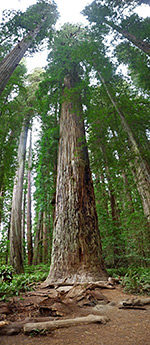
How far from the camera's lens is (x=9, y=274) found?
4262 millimetres

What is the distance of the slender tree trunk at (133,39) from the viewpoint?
243 inches

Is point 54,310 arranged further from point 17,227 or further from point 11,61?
point 17,227

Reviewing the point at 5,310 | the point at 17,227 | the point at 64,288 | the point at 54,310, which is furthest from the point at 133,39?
the point at 17,227

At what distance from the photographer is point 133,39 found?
651cm

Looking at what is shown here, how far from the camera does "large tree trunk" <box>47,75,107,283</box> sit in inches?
148

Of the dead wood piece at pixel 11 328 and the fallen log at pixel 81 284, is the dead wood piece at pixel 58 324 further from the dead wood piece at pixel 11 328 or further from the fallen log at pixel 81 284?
the fallen log at pixel 81 284

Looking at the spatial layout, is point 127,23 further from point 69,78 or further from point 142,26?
point 69,78

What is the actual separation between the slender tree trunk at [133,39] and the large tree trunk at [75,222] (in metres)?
2.98

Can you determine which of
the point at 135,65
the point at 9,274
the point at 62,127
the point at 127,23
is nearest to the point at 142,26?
the point at 127,23

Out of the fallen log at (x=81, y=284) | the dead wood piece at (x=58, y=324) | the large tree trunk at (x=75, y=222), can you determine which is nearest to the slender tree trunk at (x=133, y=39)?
the large tree trunk at (x=75, y=222)

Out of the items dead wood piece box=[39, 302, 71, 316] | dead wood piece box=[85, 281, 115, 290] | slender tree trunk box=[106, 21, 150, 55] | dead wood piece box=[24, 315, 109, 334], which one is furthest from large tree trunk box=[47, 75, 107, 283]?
slender tree trunk box=[106, 21, 150, 55]

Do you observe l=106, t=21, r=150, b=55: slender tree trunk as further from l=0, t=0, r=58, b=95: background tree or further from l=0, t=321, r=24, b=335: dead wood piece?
l=0, t=321, r=24, b=335: dead wood piece

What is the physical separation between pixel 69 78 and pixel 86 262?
22.0ft

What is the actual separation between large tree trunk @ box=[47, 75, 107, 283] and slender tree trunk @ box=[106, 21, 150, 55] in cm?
298
